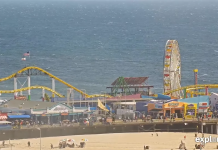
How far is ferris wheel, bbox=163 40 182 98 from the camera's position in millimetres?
116750

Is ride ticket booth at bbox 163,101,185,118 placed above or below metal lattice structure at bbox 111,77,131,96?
below

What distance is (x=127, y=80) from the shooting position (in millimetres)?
114375

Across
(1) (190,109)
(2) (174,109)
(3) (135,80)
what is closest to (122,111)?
(2) (174,109)

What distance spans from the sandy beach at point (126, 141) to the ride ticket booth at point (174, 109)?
5631 millimetres

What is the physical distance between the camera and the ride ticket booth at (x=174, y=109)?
103m

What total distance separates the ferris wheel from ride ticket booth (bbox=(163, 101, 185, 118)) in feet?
40.3

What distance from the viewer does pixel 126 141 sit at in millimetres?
92438

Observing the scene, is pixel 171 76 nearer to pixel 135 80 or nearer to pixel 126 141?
pixel 135 80

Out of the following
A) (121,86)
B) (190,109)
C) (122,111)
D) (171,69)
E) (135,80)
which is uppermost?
(171,69)

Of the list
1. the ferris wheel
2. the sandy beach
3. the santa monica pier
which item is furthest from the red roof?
the sandy beach

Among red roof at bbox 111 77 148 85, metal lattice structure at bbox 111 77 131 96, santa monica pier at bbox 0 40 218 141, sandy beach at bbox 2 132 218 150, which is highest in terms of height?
red roof at bbox 111 77 148 85

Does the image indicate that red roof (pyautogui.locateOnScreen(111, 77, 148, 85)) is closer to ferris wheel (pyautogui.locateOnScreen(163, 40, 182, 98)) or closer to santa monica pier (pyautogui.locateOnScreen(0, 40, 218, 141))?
santa monica pier (pyautogui.locateOnScreen(0, 40, 218, 141))

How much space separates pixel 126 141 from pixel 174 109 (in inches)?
497

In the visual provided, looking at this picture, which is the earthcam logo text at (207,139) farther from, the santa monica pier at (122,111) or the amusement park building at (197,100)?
the amusement park building at (197,100)
